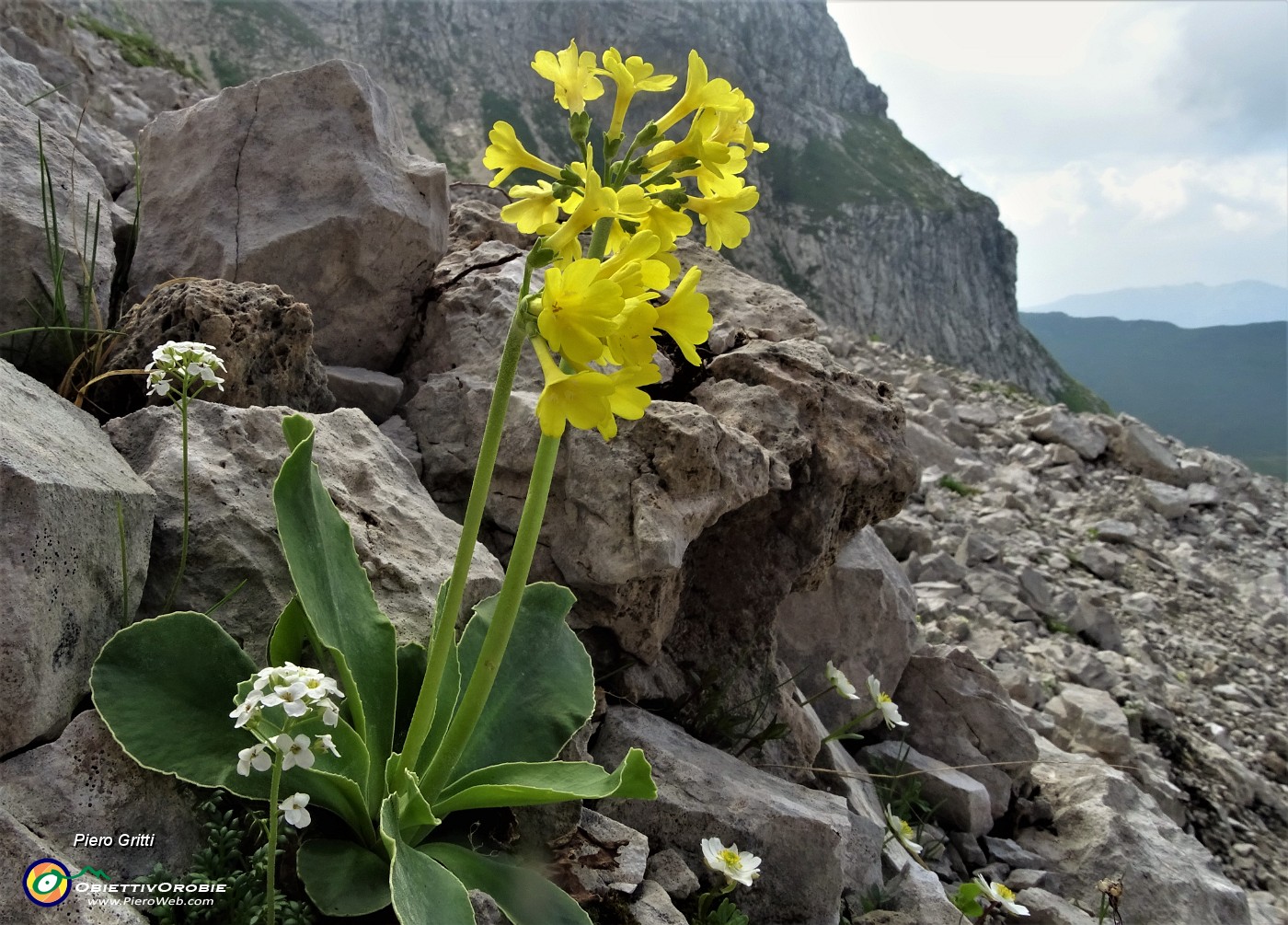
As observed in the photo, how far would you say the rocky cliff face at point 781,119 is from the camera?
64.1 meters

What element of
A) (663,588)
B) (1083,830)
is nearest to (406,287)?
(663,588)

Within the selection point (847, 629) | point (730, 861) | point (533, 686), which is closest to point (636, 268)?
point (533, 686)

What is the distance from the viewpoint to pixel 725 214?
219cm

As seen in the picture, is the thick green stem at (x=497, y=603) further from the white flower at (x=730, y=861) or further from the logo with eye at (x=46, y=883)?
the white flower at (x=730, y=861)

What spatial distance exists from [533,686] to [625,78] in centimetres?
175

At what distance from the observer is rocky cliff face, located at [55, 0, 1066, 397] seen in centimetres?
6412

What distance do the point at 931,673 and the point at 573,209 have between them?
3997 mm

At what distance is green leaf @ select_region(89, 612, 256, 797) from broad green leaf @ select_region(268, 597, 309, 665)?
15cm

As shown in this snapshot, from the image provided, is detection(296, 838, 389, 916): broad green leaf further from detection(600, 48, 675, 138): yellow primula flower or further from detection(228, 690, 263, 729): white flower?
detection(600, 48, 675, 138): yellow primula flower

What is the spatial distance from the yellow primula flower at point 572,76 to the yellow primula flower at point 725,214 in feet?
1.26

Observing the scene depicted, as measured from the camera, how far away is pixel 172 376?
3066 mm

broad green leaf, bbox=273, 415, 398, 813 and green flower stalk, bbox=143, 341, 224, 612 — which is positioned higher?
green flower stalk, bbox=143, 341, 224, 612

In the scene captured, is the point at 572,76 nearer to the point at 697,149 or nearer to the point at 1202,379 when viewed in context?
the point at 697,149

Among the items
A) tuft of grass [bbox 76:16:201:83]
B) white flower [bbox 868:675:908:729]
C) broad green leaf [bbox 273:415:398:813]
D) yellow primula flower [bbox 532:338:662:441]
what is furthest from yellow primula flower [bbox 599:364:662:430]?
tuft of grass [bbox 76:16:201:83]
